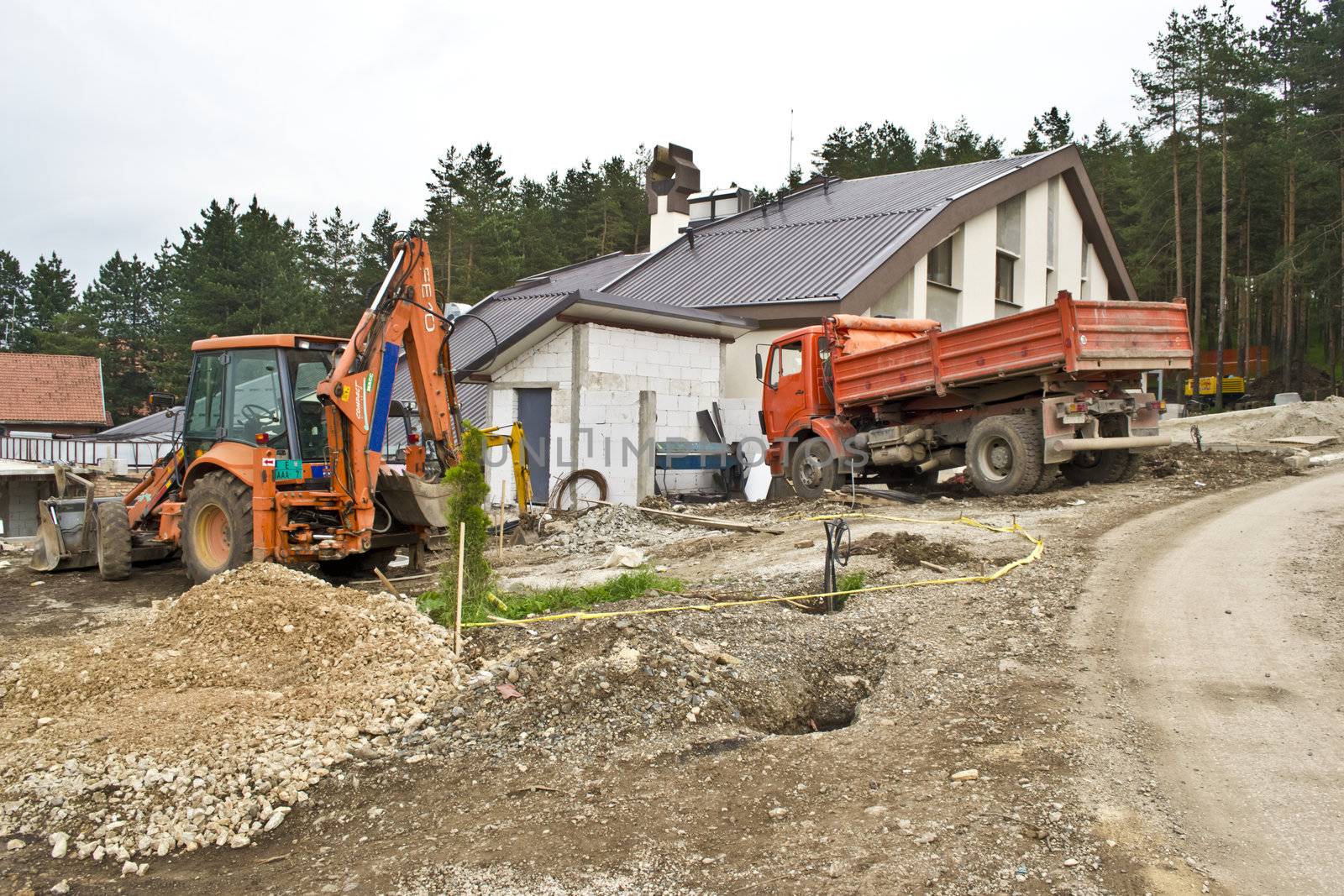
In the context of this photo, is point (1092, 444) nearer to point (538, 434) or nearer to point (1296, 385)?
point (538, 434)

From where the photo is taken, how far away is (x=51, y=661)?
6.38m

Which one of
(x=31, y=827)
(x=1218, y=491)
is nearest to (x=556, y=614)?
(x=31, y=827)

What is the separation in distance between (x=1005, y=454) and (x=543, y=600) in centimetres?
771

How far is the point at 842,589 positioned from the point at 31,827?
5616 mm

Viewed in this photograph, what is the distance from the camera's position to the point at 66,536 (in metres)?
12.3

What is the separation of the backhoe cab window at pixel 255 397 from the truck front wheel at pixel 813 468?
25.8 ft

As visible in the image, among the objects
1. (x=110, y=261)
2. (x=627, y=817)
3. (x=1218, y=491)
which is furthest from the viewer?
(x=110, y=261)

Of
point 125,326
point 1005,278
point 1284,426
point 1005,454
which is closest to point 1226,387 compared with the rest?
point 1005,278

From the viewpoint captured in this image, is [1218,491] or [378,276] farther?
[378,276]

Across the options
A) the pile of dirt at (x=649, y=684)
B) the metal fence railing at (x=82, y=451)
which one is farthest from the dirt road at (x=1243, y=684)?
the metal fence railing at (x=82, y=451)

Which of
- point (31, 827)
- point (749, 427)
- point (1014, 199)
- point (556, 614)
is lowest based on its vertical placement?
point (31, 827)

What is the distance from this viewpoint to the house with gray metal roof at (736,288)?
16734mm

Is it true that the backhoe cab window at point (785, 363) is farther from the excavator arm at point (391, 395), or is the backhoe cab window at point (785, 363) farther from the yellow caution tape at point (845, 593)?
the excavator arm at point (391, 395)

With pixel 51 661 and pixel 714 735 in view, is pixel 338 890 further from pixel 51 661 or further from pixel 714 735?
pixel 51 661
